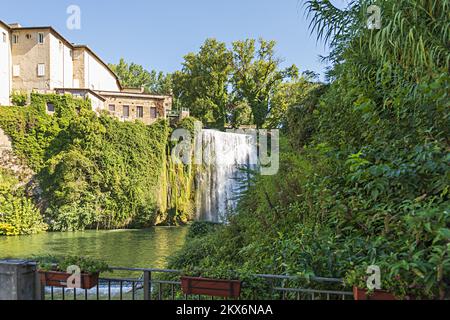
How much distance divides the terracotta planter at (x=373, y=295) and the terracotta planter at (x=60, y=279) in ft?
7.49

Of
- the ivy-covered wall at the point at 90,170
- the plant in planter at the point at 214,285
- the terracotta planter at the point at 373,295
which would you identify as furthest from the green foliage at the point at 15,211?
the terracotta planter at the point at 373,295

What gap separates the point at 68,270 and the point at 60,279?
0.11 metres

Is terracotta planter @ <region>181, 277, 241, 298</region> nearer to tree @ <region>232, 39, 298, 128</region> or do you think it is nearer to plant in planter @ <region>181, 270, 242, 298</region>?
plant in planter @ <region>181, 270, 242, 298</region>

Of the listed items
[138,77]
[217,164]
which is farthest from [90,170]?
[138,77]

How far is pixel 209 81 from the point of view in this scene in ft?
109

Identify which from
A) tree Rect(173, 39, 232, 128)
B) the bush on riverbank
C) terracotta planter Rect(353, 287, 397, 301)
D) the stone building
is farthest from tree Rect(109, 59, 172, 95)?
terracotta planter Rect(353, 287, 397, 301)

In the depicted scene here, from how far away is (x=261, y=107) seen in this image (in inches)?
1288

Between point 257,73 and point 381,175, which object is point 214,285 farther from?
point 257,73

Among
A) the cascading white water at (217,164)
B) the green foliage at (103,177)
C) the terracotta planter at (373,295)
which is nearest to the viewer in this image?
the terracotta planter at (373,295)

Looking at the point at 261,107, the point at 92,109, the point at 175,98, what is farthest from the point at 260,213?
the point at 175,98

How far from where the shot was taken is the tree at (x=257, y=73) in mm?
33219

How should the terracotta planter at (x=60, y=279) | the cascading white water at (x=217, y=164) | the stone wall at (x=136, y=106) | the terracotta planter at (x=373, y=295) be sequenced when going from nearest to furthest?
the terracotta planter at (x=373, y=295), the terracotta planter at (x=60, y=279), the cascading white water at (x=217, y=164), the stone wall at (x=136, y=106)

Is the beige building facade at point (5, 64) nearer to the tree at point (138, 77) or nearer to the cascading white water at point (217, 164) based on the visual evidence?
the cascading white water at point (217, 164)
